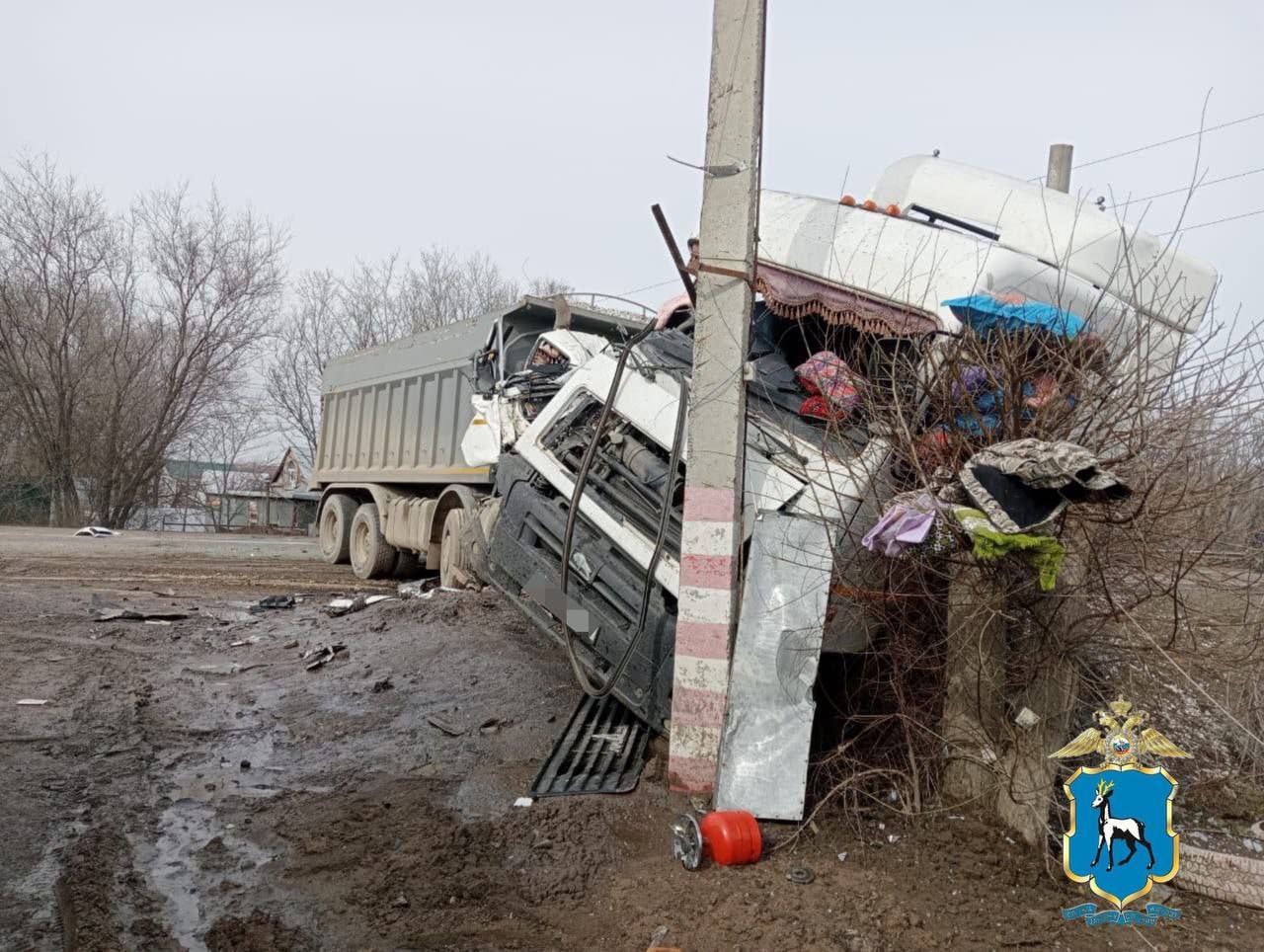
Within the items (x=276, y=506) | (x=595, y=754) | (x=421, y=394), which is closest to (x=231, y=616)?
(x=421, y=394)

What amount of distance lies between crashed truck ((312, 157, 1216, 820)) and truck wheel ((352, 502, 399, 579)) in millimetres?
6420

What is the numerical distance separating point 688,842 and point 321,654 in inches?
175

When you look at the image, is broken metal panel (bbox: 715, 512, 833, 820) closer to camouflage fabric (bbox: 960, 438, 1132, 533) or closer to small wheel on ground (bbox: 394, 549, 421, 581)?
camouflage fabric (bbox: 960, 438, 1132, 533)

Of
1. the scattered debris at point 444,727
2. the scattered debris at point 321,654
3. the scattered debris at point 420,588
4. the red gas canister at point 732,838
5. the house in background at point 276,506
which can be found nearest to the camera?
the red gas canister at point 732,838

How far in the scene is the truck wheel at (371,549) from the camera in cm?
1274

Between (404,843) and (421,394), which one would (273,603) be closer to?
(421,394)

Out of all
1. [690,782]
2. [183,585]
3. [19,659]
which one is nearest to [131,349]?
[183,585]

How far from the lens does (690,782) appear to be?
4.52 m

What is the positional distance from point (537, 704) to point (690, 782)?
1491mm

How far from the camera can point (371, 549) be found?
1281 cm

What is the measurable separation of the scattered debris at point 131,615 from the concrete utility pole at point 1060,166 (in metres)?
8.76

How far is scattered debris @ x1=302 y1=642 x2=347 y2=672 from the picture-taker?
7.31 m

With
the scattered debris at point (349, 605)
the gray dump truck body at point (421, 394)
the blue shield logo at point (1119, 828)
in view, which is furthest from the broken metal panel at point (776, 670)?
the scattered debris at point (349, 605)

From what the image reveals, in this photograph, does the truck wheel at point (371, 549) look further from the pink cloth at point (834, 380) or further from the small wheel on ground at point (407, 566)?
the pink cloth at point (834, 380)
